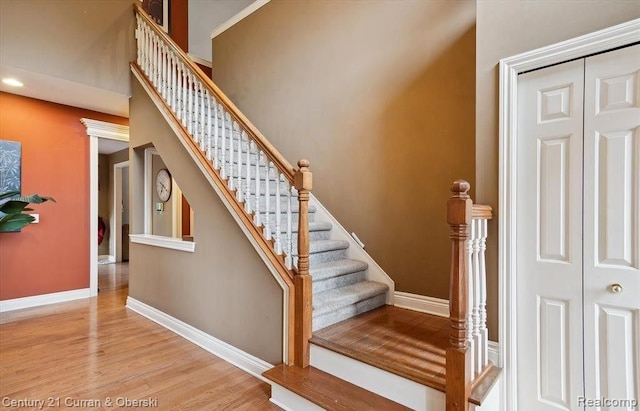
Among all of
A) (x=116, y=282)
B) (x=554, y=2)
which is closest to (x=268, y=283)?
(x=554, y=2)

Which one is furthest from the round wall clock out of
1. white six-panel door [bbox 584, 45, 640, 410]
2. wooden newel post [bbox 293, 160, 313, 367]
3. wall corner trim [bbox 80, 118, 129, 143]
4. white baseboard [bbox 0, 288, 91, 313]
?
white six-panel door [bbox 584, 45, 640, 410]

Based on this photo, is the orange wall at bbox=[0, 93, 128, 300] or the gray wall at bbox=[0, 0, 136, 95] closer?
the gray wall at bbox=[0, 0, 136, 95]

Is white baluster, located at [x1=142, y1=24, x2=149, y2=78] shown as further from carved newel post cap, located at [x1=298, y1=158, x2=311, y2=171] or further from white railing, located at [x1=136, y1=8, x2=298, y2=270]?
carved newel post cap, located at [x1=298, y1=158, x2=311, y2=171]

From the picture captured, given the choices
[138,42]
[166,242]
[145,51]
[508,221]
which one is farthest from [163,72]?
[508,221]

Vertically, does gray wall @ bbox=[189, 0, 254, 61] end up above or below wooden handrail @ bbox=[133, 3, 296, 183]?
above

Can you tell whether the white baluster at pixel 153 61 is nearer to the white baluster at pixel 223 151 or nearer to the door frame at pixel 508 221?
the white baluster at pixel 223 151

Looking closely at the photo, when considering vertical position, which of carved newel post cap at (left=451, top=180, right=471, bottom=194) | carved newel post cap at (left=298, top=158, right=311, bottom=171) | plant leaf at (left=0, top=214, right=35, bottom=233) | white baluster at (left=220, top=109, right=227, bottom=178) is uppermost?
white baluster at (left=220, top=109, right=227, bottom=178)

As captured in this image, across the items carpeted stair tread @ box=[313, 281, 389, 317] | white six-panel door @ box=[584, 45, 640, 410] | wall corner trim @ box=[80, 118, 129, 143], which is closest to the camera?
white six-panel door @ box=[584, 45, 640, 410]

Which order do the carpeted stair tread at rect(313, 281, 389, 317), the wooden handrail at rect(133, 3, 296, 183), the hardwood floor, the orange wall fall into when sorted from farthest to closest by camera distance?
the orange wall → the carpeted stair tread at rect(313, 281, 389, 317) → the wooden handrail at rect(133, 3, 296, 183) → the hardwood floor

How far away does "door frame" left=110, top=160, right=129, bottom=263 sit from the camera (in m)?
7.36

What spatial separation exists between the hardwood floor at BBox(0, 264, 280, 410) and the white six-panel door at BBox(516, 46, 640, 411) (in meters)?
1.66

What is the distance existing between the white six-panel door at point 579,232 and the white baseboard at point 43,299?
5132 millimetres

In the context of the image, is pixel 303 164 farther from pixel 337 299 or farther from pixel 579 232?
pixel 579 232

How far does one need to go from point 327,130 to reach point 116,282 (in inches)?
178
